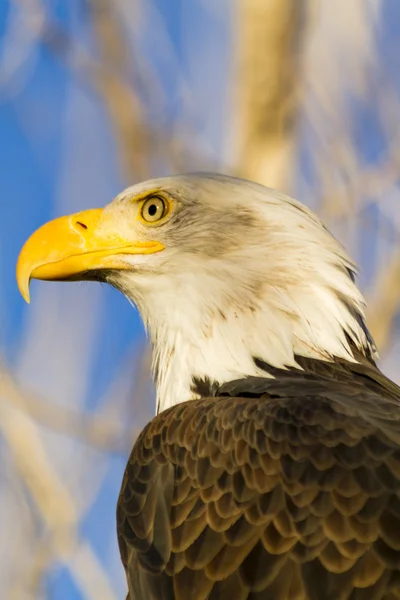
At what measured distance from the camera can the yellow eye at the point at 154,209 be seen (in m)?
5.34

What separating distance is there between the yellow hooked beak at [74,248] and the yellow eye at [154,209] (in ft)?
0.41

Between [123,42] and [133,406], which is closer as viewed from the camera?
[133,406]

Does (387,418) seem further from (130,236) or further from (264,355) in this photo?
(130,236)

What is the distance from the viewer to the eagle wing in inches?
149

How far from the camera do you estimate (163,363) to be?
5176 mm

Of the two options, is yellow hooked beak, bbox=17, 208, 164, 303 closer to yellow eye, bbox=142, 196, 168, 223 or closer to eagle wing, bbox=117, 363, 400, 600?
yellow eye, bbox=142, 196, 168, 223

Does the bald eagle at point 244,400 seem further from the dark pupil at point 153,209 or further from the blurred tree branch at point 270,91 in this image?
the blurred tree branch at point 270,91

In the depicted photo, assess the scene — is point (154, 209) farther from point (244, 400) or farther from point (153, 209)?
point (244, 400)

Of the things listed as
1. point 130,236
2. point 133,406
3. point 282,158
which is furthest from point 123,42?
point 130,236

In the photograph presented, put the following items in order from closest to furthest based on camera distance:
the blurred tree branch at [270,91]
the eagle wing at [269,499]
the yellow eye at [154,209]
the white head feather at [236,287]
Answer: the eagle wing at [269,499] < the white head feather at [236,287] < the yellow eye at [154,209] < the blurred tree branch at [270,91]

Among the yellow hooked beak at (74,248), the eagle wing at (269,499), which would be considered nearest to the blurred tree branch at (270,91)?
the yellow hooked beak at (74,248)

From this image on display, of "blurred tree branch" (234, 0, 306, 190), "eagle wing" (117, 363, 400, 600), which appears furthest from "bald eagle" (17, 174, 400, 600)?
"blurred tree branch" (234, 0, 306, 190)

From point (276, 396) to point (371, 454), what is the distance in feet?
1.96

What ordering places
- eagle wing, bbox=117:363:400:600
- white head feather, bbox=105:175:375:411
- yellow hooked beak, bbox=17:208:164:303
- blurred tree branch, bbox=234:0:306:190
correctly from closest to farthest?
eagle wing, bbox=117:363:400:600, white head feather, bbox=105:175:375:411, yellow hooked beak, bbox=17:208:164:303, blurred tree branch, bbox=234:0:306:190
